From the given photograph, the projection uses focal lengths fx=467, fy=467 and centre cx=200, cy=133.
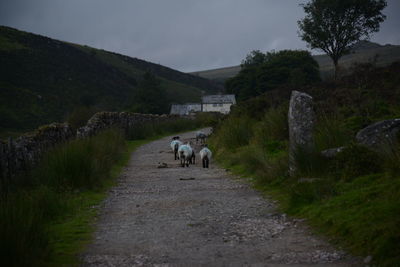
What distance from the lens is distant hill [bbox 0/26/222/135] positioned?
50.7m

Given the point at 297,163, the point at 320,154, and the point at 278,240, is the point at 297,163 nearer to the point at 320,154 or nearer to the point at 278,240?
the point at 320,154

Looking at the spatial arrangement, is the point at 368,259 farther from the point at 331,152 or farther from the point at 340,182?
the point at 331,152

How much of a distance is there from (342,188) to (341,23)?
3774 cm

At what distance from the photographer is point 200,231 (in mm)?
7027

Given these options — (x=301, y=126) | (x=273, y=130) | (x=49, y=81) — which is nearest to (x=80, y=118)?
(x=273, y=130)

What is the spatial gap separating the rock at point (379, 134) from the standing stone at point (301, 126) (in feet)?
3.45

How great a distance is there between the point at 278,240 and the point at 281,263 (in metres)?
1.01

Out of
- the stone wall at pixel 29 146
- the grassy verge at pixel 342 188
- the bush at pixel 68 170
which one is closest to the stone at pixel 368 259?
the grassy verge at pixel 342 188

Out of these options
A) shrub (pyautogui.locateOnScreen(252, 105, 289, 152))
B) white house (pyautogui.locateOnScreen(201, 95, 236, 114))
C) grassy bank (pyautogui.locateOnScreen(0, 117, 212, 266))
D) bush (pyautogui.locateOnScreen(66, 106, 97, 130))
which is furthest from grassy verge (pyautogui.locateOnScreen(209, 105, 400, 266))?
white house (pyautogui.locateOnScreen(201, 95, 236, 114))

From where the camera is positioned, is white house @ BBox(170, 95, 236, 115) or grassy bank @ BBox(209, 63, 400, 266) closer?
grassy bank @ BBox(209, 63, 400, 266)

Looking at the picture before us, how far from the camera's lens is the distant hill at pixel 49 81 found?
50.7 meters

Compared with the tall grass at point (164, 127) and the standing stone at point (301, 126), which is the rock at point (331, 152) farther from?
the tall grass at point (164, 127)

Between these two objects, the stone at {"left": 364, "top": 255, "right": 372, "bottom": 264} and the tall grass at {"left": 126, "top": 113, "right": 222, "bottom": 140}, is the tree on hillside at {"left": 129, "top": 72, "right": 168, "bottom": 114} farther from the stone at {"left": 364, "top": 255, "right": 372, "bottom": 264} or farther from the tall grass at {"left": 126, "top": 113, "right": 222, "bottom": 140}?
the stone at {"left": 364, "top": 255, "right": 372, "bottom": 264}

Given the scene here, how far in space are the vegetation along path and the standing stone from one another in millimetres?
1277
